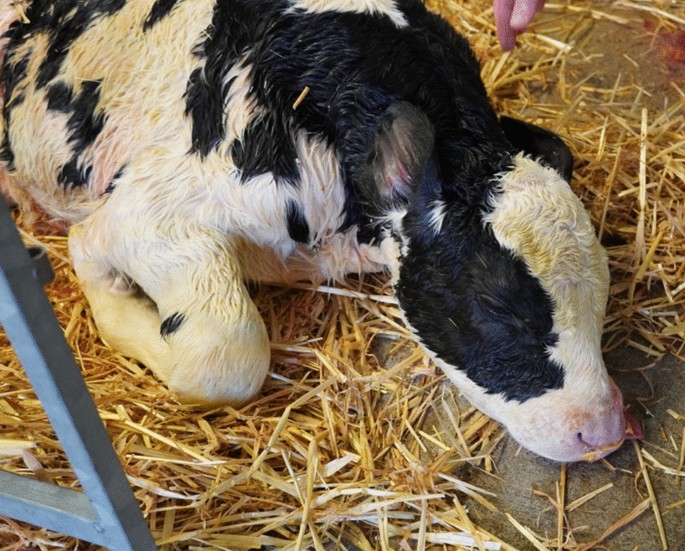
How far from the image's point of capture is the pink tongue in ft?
7.14

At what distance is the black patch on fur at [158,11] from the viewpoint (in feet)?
7.84

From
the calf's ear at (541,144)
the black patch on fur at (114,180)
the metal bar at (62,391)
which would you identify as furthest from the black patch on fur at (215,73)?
the metal bar at (62,391)

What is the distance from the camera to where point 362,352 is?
8.04 ft

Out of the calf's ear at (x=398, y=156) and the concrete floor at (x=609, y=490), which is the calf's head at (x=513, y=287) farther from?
the concrete floor at (x=609, y=490)

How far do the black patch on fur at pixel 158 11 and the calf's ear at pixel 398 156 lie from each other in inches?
30.1

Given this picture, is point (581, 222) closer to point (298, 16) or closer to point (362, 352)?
point (362, 352)

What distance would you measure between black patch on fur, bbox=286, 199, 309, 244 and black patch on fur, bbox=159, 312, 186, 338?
1.23 ft

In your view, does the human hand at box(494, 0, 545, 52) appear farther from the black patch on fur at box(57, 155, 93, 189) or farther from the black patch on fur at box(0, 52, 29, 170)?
the black patch on fur at box(0, 52, 29, 170)

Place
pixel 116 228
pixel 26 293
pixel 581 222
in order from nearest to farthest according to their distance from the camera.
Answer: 1. pixel 26 293
2. pixel 581 222
3. pixel 116 228

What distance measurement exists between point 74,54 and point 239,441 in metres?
1.23

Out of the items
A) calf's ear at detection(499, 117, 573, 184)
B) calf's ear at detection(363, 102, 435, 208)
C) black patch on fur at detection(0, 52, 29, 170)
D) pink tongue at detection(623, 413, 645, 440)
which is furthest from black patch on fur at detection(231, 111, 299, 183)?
pink tongue at detection(623, 413, 645, 440)

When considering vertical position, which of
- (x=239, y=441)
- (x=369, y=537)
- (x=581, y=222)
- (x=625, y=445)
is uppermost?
(x=581, y=222)

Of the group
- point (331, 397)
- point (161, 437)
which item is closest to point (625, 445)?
point (331, 397)

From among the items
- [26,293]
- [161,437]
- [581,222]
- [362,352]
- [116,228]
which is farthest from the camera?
[362,352]
